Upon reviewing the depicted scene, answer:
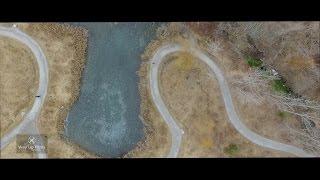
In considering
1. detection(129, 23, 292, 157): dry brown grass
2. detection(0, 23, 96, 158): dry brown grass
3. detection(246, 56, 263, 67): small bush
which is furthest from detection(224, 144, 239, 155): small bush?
detection(0, 23, 96, 158): dry brown grass

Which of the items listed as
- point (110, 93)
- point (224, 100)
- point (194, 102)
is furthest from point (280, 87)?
point (110, 93)

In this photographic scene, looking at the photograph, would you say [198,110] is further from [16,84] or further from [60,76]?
[16,84]

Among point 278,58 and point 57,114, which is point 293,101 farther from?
point 57,114

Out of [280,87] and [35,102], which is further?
[280,87]

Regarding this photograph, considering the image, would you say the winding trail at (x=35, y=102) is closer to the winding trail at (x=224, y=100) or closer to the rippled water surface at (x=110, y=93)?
the rippled water surface at (x=110, y=93)

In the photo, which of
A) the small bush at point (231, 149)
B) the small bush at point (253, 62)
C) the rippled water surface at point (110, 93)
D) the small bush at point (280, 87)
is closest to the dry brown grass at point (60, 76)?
the rippled water surface at point (110, 93)
